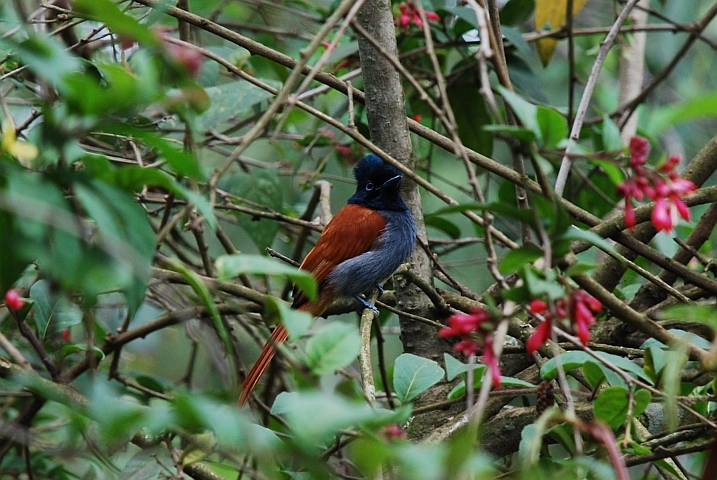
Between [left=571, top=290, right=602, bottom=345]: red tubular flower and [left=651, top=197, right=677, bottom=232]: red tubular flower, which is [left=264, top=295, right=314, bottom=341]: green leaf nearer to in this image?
[left=571, top=290, right=602, bottom=345]: red tubular flower

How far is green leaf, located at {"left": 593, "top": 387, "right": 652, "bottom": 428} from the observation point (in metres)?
1.81

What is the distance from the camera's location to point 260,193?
159 inches

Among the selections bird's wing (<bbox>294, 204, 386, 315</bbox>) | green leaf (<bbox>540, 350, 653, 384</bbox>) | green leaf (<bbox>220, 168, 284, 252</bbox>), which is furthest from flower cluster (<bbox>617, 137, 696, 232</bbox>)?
bird's wing (<bbox>294, 204, 386, 315</bbox>)

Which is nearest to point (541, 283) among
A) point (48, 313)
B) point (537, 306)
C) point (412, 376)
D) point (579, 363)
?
point (537, 306)

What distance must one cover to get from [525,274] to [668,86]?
6.33 m

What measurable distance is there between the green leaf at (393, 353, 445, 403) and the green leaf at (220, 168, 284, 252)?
5.98 ft

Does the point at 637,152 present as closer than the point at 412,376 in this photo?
Yes

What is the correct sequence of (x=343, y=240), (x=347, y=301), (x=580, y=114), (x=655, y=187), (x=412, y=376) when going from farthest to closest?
(x=347, y=301), (x=343, y=240), (x=580, y=114), (x=412, y=376), (x=655, y=187)

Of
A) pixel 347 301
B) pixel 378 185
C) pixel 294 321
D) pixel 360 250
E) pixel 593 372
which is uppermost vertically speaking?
pixel 294 321

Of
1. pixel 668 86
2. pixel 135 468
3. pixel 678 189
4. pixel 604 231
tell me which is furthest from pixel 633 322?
pixel 668 86

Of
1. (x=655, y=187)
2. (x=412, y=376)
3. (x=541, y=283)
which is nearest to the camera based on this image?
(x=541, y=283)

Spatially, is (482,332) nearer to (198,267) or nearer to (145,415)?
Answer: (145,415)

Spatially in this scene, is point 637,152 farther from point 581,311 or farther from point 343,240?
point 343,240

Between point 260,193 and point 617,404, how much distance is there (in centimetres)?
253
